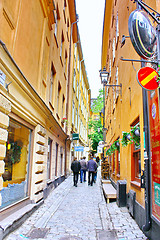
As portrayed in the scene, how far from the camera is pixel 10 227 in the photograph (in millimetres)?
4586

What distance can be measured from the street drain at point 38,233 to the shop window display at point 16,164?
34.3 inches

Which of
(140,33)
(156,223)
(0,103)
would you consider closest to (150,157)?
(156,223)

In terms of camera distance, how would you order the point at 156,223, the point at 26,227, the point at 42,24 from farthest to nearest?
1. the point at 42,24
2. the point at 26,227
3. the point at 156,223

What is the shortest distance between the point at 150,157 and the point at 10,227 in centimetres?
322

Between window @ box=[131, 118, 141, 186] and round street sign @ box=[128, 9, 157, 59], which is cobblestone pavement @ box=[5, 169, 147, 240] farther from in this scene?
round street sign @ box=[128, 9, 157, 59]

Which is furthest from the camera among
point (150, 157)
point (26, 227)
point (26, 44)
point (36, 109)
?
point (36, 109)

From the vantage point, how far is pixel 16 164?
20.4 ft

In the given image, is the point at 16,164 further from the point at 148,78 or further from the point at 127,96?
the point at 127,96

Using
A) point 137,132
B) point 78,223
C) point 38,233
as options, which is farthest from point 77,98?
point 38,233

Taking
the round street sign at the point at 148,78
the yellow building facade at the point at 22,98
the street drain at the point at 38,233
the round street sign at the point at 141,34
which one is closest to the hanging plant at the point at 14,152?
the yellow building facade at the point at 22,98

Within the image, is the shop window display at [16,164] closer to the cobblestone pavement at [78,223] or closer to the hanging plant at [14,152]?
the hanging plant at [14,152]

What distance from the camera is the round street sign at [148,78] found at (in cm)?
376

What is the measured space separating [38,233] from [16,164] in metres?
2.00

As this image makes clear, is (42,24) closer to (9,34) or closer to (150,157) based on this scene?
(9,34)
